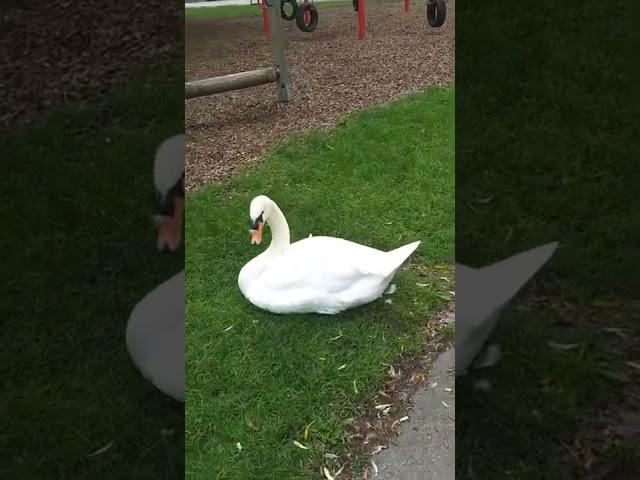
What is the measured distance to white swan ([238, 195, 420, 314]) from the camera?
168cm

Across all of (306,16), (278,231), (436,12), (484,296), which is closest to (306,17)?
(306,16)

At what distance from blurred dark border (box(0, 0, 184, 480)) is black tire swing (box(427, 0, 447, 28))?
2.61m

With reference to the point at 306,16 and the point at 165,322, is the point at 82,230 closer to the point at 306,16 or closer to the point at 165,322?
the point at 165,322

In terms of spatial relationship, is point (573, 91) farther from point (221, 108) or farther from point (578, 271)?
point (221, 108)

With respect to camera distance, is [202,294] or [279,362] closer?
[279,362]

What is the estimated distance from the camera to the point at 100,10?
130cm

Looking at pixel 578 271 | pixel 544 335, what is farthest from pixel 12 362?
pixel 578 271

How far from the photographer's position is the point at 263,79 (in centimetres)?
326

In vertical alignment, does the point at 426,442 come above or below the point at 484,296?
below

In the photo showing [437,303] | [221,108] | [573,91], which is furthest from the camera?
[221,108]

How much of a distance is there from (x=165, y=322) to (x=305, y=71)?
8.39ft

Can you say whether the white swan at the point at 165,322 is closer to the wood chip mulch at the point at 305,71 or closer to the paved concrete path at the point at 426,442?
the paved concrete path at the point at 426,442

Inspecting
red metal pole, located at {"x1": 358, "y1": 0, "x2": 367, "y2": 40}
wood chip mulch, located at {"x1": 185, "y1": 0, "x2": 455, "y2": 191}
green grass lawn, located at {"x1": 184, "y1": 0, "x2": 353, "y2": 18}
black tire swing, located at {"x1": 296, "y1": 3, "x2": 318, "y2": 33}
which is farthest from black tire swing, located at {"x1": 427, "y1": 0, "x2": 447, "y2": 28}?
green grass lawn, located at {"x1": 184, "y1": 0, "x2": 353, "y2": 18}

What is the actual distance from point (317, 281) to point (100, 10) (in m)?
0.84
